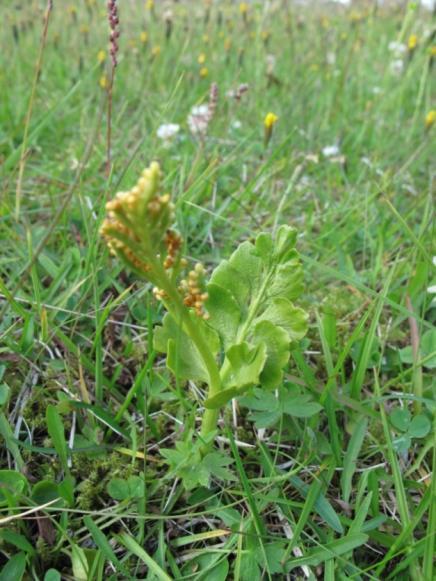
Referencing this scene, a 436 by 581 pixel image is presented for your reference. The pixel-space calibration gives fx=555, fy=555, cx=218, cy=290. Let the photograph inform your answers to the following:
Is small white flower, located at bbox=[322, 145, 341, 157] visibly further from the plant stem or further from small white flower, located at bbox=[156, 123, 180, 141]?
the plant stem

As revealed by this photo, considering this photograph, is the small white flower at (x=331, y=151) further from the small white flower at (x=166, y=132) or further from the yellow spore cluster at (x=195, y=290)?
the yellow spore cluster at (x=195, y=290)

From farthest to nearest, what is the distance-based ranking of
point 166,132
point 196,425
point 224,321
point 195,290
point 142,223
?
1. point 166,132
2. point 196,425
3. point 224,321
4. point 195,290
5. point 142,223

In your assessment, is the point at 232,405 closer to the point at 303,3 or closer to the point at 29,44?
the point at 29,44

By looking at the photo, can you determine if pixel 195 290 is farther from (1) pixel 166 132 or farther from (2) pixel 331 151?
(2) pixel 331 151

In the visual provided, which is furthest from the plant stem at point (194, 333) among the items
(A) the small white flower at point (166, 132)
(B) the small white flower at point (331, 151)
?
(B) the small white flower at point (331, 151)

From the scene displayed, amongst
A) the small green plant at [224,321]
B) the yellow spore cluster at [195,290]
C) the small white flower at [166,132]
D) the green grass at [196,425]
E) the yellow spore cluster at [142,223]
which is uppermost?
the yellow spore cluster at [142,223]

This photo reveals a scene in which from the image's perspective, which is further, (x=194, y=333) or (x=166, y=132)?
(x=166, y=132)

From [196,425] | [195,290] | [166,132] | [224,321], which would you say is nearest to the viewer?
[195,290]

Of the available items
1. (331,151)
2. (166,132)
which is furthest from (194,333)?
(331,151)
